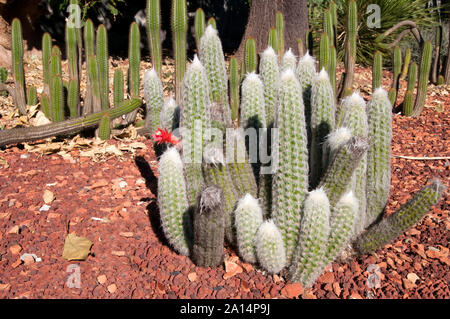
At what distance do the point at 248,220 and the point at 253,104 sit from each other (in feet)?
2.25

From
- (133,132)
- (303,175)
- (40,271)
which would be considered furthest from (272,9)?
(40,271)

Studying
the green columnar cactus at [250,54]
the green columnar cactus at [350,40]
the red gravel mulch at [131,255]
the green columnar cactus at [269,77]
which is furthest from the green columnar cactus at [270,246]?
the green columnar cactus at [350,40]

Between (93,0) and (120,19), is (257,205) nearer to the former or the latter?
(93,0)

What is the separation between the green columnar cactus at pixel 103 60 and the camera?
3.70 m

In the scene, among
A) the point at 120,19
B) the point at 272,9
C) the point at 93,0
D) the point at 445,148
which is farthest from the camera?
the point at 120,19

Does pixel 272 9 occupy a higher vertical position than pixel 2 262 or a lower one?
higher

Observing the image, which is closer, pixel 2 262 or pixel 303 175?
pixel 303 175

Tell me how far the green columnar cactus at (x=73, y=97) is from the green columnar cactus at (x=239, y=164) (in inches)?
78.6

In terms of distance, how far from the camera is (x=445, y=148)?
12.7ft

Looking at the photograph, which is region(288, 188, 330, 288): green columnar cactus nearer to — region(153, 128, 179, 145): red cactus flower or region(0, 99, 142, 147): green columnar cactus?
region(153, 128, 179, 145): red cactus flower

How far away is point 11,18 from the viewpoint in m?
6.28

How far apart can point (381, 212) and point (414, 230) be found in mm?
302

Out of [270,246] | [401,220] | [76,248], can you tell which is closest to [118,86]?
[76,248]

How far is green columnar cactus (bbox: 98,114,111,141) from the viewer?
3.63m
